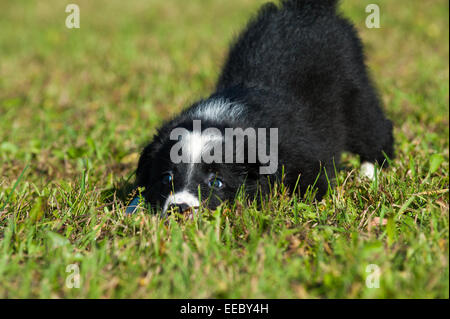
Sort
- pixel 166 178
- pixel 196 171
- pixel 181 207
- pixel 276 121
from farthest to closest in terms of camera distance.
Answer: pixel 276 121 → pixel 166 178 → pixel 196 171 → pixel 181 207

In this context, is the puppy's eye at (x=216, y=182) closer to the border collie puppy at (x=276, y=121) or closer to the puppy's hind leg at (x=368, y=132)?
the border collie puppy at (x=276, y=121)

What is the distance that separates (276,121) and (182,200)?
757 millimetres

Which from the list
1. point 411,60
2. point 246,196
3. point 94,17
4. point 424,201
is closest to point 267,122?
point 246,196

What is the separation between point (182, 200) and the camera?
8.88 feet

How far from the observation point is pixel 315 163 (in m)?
3.14

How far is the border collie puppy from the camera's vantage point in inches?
114

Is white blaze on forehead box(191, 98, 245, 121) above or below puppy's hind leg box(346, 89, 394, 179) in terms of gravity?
below

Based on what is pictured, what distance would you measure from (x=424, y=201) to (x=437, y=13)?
599 cm

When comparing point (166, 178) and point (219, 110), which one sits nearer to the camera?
point (166, 178)

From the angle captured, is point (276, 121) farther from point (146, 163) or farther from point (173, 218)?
point (173, 218)

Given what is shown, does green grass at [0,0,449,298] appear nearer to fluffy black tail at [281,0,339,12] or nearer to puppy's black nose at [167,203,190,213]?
puppy's black nose at [167,203,190,213]

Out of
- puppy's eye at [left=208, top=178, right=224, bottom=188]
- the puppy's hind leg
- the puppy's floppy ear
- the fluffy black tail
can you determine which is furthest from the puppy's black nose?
the fluffy black tail

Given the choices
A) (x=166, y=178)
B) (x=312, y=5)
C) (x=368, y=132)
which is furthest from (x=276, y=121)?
(x=312, y=5)

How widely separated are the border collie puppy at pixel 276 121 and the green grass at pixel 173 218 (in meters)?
0.17
